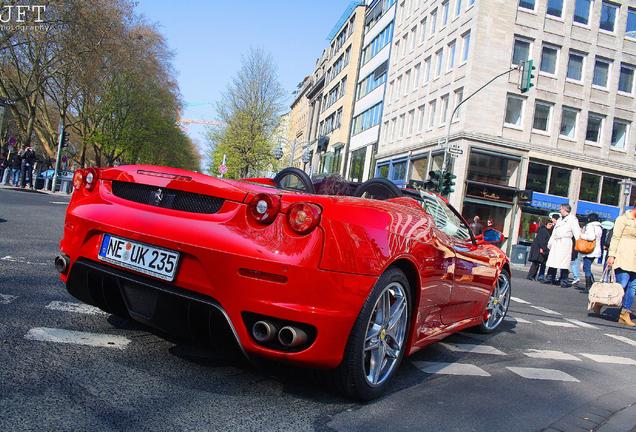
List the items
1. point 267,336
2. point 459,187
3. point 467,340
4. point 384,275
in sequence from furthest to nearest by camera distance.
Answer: point 459,187 < point 467,340 < point 384,275 < point 267,336

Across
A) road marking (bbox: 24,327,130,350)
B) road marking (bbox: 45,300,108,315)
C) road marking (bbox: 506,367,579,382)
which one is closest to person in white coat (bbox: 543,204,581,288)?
road marking (bbox: 506,367,579,382)

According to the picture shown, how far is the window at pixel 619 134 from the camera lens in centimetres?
3128

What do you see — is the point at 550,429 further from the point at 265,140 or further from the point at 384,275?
the point at 265,140

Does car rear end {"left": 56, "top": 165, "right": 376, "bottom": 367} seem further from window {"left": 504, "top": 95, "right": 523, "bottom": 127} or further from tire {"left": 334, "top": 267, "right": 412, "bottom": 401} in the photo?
window {"left": 504, "top": 95, "right": 523, "bottom": 127}

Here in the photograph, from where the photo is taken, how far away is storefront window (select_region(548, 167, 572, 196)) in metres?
29.9

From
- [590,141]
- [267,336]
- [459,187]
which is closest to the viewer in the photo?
[267,336]

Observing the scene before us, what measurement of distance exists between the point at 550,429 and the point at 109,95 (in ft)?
152

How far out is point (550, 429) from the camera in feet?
10.2

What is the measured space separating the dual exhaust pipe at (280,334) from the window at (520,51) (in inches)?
1151

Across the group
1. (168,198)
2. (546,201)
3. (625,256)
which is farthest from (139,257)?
(546,201)

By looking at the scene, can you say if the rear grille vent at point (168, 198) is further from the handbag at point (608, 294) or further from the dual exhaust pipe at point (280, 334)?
the handbag at point (608, 294)

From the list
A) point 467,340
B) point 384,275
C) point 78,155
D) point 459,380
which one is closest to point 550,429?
point 459,380

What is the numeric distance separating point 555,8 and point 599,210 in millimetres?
10918

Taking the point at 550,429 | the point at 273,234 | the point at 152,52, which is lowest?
the point at 550,429
